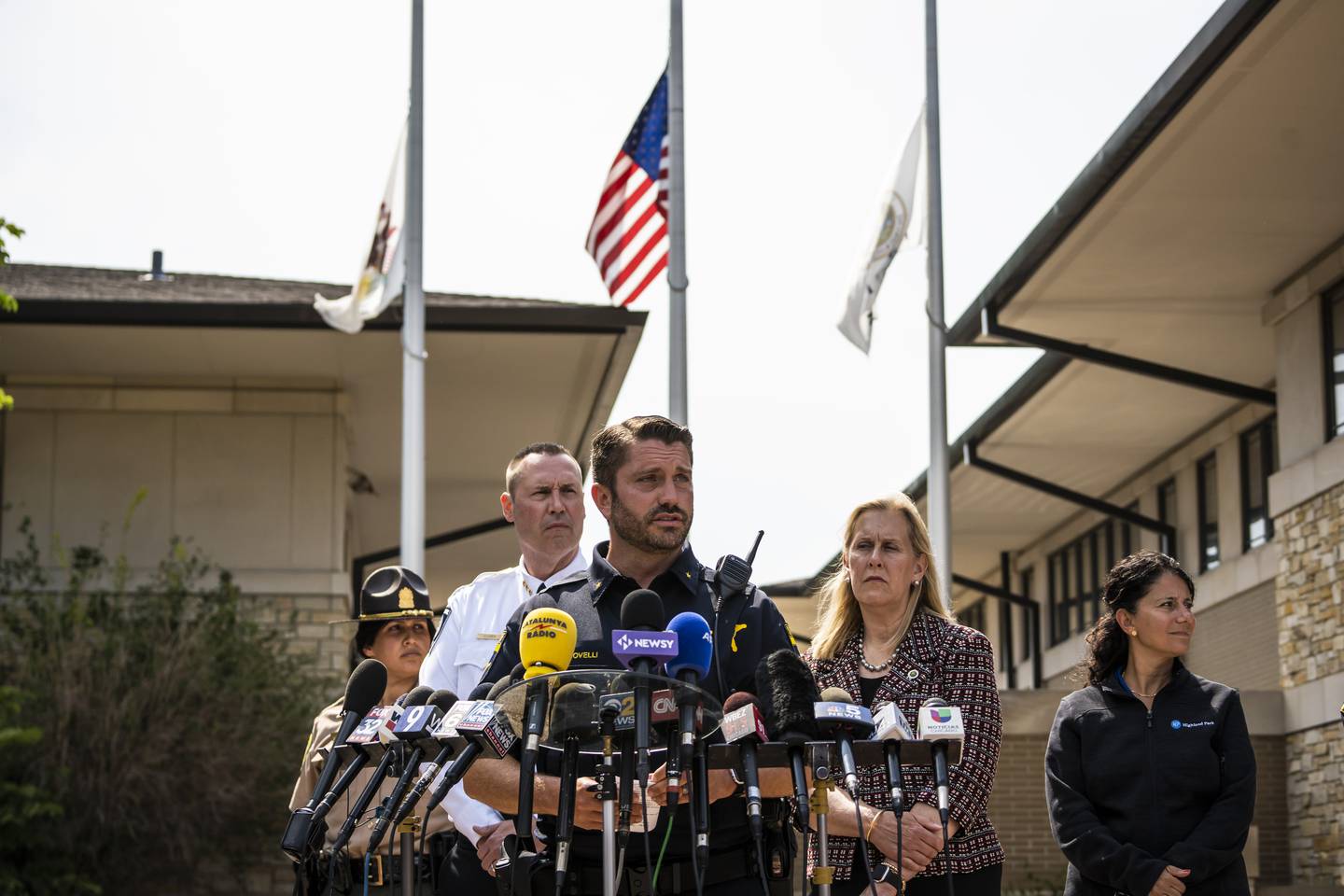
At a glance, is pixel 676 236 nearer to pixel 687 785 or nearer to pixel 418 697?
pixel 418 697

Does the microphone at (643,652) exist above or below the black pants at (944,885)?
above

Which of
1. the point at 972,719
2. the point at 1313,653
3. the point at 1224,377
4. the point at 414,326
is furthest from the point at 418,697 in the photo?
the point at 1224,377

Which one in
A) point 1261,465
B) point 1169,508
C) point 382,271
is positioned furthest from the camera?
point 1169,508

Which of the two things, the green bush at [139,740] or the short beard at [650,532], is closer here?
the short beard at [650,532]

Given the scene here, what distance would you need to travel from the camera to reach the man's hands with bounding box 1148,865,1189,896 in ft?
21.6

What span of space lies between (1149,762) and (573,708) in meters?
3.14

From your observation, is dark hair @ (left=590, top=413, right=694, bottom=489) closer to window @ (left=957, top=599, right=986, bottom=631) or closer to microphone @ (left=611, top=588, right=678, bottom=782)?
microphone @ (left=611, top=588, right=678, bottom=782)

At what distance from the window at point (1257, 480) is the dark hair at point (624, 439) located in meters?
19.3

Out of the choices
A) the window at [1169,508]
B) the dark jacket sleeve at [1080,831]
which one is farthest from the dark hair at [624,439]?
the window at [1169,508]

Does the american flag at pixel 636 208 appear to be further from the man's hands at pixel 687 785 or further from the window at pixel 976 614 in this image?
the window at pixel 976 614

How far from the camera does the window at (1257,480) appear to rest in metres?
23.7

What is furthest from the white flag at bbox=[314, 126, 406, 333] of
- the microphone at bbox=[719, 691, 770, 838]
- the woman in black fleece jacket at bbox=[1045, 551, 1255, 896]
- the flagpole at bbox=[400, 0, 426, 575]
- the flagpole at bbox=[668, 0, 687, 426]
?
the microphone at bbox=[719, 691, 770, 838]

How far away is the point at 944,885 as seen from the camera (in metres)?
6.08

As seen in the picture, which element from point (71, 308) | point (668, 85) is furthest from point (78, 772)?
point (668, 85)
